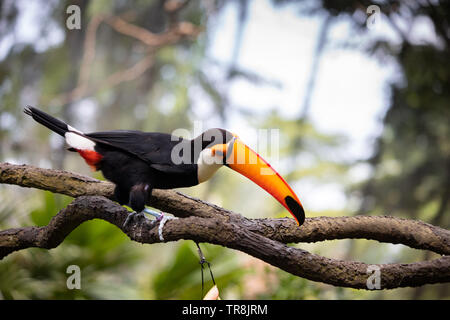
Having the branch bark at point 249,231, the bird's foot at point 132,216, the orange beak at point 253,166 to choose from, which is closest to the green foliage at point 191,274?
the branch bark at point 249,231

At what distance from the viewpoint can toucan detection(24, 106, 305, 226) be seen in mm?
1496

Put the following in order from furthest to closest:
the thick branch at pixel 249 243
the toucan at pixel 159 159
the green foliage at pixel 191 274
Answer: the green foliage at pixel 191 274
the toucan at pixel 159 159
the thick branch at pixel 249 243

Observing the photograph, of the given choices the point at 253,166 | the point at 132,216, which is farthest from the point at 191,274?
the point at 253,166

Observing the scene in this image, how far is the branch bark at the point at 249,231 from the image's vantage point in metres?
1.41

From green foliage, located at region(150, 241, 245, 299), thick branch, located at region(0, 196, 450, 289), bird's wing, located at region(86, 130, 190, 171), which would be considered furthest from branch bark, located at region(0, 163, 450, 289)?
green foliage, located at region(150, 241, 245, 299)

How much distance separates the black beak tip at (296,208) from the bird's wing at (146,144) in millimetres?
434

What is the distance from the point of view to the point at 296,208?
1443 mm

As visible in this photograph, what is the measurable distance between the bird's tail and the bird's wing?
0.10m

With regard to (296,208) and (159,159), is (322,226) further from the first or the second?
(159,159)

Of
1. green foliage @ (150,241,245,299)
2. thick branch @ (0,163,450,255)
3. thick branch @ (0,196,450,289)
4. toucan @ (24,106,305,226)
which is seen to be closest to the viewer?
thick branch @ (0,196,450,289)

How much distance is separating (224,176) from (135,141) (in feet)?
14.9

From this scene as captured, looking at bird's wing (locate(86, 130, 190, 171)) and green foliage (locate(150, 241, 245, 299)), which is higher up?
bird's wing (locate(86, 130, 190, 171))

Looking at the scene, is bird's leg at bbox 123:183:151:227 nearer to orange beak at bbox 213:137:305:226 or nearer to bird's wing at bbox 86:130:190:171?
bird's wing at bbox 86:130:190:171

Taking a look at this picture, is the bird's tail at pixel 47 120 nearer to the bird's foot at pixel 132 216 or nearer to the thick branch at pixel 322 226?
the thick branch at pixel 322 226
